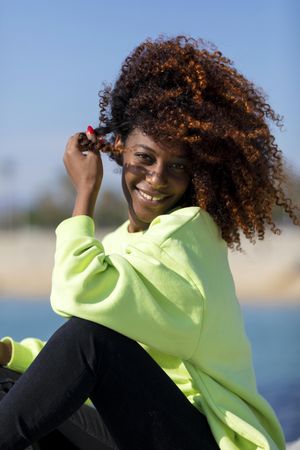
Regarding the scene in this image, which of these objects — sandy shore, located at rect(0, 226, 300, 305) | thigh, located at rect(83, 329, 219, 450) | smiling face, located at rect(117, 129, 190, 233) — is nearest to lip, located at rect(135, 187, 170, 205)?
smiling face, located at rect(117, 129, 190, 233)

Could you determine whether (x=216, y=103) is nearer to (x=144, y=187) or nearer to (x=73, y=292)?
(x=144, y=187)

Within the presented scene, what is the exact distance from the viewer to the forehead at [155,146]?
1672 mm

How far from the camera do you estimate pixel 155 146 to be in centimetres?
169

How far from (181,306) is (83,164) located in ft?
1.30

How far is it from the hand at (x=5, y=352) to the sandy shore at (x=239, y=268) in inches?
119

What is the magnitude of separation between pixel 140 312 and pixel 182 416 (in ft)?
0.63

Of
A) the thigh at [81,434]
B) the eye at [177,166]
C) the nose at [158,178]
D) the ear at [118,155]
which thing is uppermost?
the ear at [118,155]

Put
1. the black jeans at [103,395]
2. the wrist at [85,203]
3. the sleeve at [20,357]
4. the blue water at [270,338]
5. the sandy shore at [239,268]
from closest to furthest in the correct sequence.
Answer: the black jeans at [103,395], the wrist at [85,203], the sleeve at [20,357], the blue water at [270,338], the sandy shore at [239,268]

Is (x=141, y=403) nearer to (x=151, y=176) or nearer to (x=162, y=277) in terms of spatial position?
(x=162, y=277)

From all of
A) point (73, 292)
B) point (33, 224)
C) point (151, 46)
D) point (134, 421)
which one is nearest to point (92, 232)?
point (73, 292)

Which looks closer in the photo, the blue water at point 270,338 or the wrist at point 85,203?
the wrist at point 85,203

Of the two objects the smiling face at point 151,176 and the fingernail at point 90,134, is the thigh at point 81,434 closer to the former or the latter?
the smiling face at point 151,176

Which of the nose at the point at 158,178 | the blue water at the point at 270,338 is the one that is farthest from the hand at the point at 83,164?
the blue water at the point at 270,338

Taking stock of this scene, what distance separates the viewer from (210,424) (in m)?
Result: 1.49
